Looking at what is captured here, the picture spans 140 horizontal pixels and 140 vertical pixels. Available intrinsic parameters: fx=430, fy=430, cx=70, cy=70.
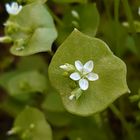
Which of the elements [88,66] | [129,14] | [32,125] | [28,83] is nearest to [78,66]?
[88,66]

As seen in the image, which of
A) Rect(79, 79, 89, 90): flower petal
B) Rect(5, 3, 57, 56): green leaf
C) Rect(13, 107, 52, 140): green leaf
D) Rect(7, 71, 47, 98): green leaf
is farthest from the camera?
Rect(7, 71, 47, 98): green leaf

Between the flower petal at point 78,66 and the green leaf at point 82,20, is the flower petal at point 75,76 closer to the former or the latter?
the flower petal at point 78,66

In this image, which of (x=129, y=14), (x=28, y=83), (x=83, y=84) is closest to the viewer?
(x=83, y=84)

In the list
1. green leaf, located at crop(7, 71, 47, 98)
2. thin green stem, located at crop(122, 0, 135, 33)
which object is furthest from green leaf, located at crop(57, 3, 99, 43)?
green leaf, located at crop(7, 71, 47, 98)

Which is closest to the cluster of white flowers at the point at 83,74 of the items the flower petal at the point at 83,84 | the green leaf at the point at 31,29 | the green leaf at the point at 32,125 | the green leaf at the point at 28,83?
Result: the flower petal at the point at 83,84

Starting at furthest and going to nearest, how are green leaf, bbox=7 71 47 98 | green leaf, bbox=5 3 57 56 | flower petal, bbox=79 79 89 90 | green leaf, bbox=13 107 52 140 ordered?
green leaf, bbox=7 71 47 98 → green leaf, bbox=13 107 52 140 → green leaf, bbox=5 3 57 56 → flower petal, bbox=79 79 89 90

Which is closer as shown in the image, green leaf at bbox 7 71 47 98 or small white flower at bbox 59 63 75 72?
small white flower at bbox 59 63 75 72

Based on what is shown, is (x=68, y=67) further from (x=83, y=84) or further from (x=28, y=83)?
(x=28, y=83)

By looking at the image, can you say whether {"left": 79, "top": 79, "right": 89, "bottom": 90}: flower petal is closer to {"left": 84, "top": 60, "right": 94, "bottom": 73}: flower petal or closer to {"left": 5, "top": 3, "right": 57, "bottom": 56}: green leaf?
{"left": 84, "top": 60, "right": 94, "bottom": 73}: flower petal
